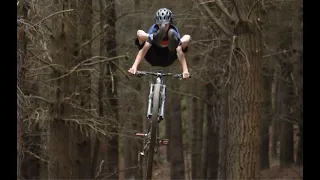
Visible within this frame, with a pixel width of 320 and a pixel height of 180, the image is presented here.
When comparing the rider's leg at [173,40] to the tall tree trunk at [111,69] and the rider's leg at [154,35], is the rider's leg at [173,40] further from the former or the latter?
the tall tree trunk at [111,69]

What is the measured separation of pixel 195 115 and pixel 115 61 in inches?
217

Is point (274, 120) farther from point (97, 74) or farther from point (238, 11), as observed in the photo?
point (238, 11)

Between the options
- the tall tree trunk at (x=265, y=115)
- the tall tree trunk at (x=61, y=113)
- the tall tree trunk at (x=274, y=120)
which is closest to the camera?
the tall tree trunk at (x=61, y=113)

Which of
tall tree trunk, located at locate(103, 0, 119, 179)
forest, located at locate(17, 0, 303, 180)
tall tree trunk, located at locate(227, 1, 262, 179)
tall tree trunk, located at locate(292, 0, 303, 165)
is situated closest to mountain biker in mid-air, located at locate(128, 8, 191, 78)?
forest, located at locate(17, 0, 303, 180)

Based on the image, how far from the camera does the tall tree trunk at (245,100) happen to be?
8.67 m

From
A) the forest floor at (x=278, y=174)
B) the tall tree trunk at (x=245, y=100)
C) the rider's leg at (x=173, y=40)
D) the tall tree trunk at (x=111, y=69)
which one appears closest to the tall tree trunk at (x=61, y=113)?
the tall tree trunk at (x=111, y=69)

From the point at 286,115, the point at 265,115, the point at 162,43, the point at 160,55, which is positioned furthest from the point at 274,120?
the point at 162,43

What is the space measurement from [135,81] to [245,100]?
696 centimetres

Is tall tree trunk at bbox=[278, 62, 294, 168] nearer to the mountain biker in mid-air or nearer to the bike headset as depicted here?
the mountain biker in mid-air

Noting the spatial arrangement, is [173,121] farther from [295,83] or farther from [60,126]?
[60,126]

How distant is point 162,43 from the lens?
4805mm

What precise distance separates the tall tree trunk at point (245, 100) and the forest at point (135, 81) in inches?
0.6

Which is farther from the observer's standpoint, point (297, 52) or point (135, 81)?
point (297, 52)
